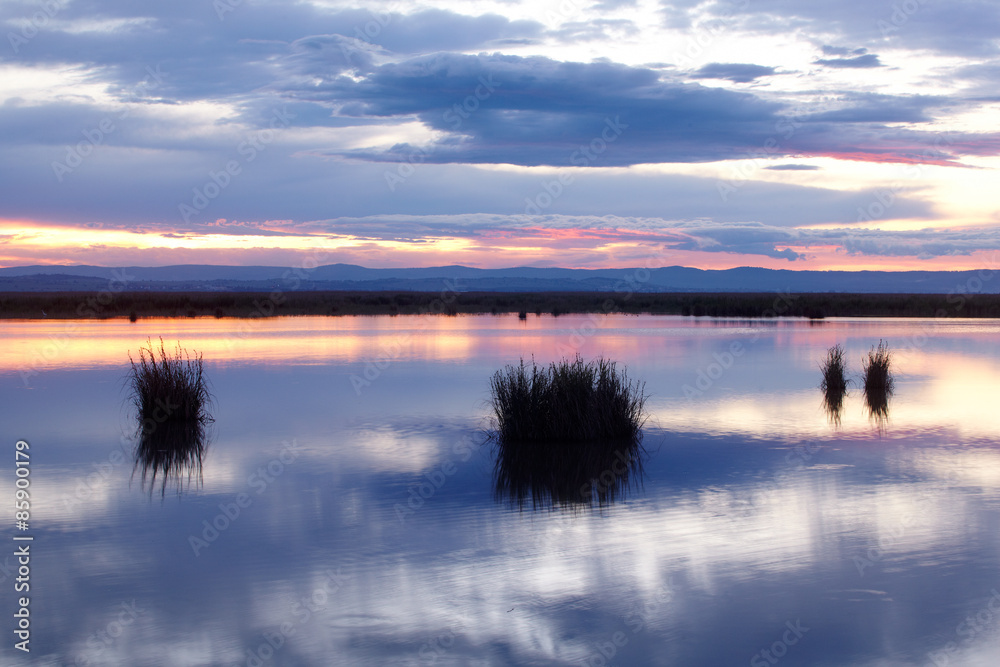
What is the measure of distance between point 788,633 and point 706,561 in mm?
1130

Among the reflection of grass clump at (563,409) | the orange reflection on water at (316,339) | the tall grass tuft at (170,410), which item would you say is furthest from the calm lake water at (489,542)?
the orange reflection on water at (316,339)

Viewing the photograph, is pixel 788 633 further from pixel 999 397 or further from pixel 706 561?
pixel 999 397

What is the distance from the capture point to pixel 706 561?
18.9 feet

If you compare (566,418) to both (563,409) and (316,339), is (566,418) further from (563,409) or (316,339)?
(316,339)

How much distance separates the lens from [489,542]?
619 cm

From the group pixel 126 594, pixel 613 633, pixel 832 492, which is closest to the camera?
pixel 613 633

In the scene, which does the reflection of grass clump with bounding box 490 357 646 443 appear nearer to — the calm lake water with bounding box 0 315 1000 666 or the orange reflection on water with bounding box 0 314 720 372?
the calm lake water with bounding box 0 315 1000 666

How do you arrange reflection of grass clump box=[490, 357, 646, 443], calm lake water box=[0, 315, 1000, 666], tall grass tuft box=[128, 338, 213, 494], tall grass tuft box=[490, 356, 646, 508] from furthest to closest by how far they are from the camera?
tall grass tuft box=[128, 338, 213, 494] → reflection of grass clump box=[490, 357, 646, 443] → tall grass tuft box=[490, 356, 646, 508] → calm lake water box=[0, 315, 1000, 666]

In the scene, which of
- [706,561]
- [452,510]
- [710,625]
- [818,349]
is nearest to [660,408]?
[452,510]

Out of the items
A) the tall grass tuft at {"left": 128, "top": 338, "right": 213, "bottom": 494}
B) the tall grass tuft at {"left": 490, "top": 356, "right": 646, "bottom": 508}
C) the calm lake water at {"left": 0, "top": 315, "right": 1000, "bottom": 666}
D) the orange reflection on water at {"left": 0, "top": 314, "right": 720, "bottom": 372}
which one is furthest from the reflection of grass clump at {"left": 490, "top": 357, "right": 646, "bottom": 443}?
the orange reflection on water at {"left": 0, "top": 314, "right": 720, "bottom": 372}

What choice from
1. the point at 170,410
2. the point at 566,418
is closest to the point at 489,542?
the point at 566,418

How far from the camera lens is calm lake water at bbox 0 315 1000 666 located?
14.9 feet

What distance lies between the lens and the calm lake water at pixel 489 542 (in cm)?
455

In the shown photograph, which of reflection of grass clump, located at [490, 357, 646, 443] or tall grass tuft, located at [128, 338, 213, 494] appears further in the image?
tall grass tuft, located at [128, 338, 213, 494]
